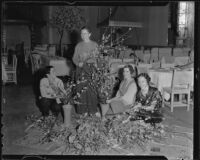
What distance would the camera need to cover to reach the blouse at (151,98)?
129 inches

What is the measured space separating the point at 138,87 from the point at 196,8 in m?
0.85

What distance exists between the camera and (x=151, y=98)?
130 inches

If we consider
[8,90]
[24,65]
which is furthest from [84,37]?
[8,90]

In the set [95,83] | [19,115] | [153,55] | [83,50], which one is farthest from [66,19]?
[19,115]

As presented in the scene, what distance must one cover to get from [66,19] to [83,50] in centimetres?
31

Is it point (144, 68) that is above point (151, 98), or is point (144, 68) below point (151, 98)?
above

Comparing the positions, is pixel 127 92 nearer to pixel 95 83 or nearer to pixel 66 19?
pixel 95 83

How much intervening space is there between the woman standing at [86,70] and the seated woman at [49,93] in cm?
18

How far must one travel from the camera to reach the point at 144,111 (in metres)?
3.29

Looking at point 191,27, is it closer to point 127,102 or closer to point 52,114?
point 127,102

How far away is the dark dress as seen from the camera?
327cm

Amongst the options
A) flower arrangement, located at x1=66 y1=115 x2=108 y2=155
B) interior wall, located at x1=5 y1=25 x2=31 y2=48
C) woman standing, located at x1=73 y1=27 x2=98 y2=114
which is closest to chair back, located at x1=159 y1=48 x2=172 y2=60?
woman standing, located at x1=73 y1=27 x2=98 y2=114

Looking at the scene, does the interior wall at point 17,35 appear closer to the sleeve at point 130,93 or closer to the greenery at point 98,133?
the greenery at point 98,133

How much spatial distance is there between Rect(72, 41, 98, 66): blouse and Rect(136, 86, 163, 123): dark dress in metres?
0.57
